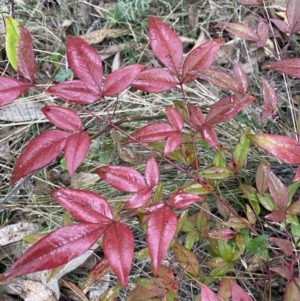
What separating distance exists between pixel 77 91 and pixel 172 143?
0.22 meters

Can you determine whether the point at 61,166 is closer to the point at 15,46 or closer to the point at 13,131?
the point at 13,131

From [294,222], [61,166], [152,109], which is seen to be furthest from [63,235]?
[152,109]

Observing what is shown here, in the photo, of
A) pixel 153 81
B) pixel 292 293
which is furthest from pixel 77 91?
pixel 292 293

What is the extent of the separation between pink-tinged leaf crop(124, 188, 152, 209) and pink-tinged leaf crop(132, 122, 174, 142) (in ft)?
0.36

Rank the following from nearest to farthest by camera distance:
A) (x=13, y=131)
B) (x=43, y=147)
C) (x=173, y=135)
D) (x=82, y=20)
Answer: (x=43, y=147) → (x=173, y=135) → (x=13, y=131) → (x=82, y=20)

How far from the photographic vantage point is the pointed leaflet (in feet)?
2.89

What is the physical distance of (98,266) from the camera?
41.1 inches

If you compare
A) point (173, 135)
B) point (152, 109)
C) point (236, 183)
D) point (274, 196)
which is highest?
point (173, 135)

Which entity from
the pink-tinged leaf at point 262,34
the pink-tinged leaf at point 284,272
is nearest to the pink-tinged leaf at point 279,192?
the pink-tinged leaf at point 284,272

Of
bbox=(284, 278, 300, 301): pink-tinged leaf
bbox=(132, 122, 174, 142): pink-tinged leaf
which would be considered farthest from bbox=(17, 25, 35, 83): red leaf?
bbox=(284, 278, 300, 301): pink-tinged leaf

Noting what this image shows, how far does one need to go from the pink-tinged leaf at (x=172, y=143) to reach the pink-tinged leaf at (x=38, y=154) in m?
0.21

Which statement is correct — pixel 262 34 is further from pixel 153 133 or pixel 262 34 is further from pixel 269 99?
pixel 153 133

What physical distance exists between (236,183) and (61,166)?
0.59 m

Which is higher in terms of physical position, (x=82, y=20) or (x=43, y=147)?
(x=43, y=147)
